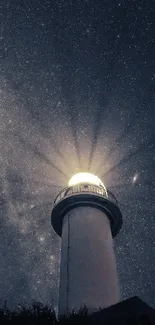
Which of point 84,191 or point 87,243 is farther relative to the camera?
point 84,191

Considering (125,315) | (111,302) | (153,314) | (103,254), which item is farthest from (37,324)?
(103,254)

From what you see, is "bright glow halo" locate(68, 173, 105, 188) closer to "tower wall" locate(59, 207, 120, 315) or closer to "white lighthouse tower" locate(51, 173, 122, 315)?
"white lighthouse tower" locate(51, 173, 122, 315)

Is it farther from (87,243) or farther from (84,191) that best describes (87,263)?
(84,191)

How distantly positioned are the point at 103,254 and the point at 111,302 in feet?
5.93

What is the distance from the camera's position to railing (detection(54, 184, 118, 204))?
14312 millimetres

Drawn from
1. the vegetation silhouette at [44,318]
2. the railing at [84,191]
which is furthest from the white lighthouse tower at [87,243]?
the vegetation silhouette at [44,318]

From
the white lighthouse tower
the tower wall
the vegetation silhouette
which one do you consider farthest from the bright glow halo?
the vegetation silhouette

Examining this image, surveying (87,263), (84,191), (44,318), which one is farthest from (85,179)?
(44,318)

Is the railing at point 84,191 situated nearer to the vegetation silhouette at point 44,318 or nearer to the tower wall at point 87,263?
the tower wall at point 87,263

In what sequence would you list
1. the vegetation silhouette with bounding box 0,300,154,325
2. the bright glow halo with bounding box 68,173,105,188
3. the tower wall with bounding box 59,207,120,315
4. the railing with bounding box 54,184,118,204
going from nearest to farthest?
the vegetation silhouette with bounding box 0,300,154,325 → the tower wall with bounding box 59,207,120,315 → the railing with bounding box 54,184,118,204 → the bright glow halo with bounding box 68,173,105,188

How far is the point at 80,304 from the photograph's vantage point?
10.9 meters

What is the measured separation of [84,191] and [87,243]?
2409 mm

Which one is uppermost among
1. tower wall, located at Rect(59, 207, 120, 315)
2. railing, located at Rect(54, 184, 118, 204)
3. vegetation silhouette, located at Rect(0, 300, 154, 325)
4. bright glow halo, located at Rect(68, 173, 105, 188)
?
bright glow halo, located at Rect(68, 173, 105, 188)

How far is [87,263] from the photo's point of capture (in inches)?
472
